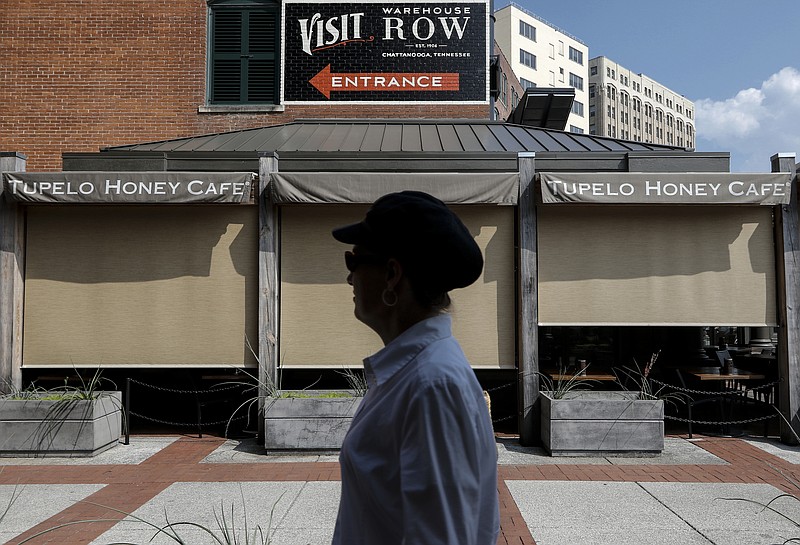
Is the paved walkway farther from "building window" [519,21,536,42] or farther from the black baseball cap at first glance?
"building window" [519,21,536,42]

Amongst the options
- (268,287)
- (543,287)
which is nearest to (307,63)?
(268,287)

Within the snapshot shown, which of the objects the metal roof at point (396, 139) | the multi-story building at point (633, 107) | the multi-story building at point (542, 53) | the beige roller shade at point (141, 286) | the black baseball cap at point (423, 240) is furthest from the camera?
the multi-story building at point (633, 107)

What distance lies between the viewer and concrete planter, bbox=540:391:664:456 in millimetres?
7230

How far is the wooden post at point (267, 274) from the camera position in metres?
8.05

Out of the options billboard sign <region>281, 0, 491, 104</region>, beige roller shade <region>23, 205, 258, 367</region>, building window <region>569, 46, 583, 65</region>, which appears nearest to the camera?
beige roller shade <region>23, 205, 258, 367</region>

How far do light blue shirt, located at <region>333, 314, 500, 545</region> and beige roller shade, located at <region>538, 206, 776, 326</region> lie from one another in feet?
22.1

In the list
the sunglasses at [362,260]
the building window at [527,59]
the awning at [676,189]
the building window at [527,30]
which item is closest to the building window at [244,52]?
the awning at [676,189]

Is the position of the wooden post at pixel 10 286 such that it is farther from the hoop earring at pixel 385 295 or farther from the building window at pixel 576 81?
the building window at pixel 576 81

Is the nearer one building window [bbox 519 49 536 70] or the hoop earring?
the hoop earring

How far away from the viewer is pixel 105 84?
40.8ft

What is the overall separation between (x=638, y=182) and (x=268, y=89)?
24.9 feet

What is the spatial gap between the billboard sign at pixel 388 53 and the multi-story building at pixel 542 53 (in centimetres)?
6939

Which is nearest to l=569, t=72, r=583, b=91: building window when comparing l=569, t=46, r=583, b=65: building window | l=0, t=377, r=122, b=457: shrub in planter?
l=569, t=46, r=583, b=65: building window

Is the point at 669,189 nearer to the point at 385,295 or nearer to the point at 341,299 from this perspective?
the point at 341,299
